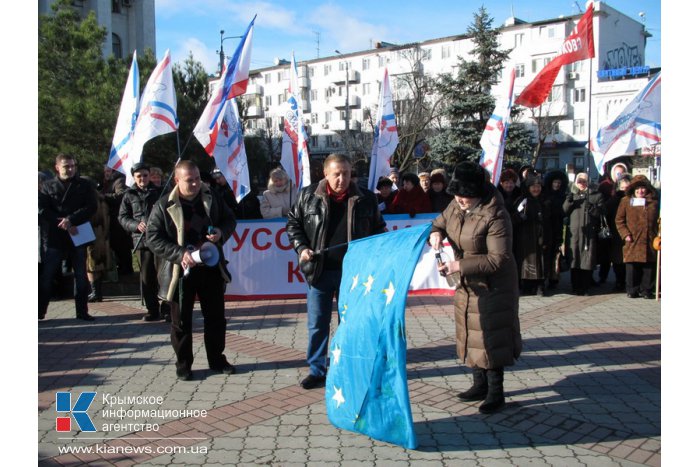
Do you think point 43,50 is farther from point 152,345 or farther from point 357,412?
point 357,412

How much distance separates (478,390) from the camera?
209 inches

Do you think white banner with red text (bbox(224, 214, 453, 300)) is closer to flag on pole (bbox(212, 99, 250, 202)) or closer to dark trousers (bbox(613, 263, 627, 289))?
flag on pole (bbox(212, 99, 250, 202))

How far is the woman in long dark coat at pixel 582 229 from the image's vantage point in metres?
10.0

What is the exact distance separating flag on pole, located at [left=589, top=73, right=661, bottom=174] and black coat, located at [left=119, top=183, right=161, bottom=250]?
6.25 meters

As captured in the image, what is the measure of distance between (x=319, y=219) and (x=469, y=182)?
4.69ft

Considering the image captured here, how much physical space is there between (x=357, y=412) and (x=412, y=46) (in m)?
41.9

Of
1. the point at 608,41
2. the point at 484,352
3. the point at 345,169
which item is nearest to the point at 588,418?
the point at 484,352

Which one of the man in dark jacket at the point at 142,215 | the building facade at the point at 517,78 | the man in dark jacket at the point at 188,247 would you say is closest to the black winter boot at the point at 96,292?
the man in dark jacket at the point at 142,215

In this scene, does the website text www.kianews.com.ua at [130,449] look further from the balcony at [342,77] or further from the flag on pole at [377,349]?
the balcony at [342,77]

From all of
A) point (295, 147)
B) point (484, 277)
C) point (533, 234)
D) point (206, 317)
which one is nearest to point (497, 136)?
point (533, 234)

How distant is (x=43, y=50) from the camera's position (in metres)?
19.4

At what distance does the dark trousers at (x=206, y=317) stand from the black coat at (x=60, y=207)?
309 cm

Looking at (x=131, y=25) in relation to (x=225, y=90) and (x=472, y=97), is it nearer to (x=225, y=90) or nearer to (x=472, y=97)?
(x=472, y=97)

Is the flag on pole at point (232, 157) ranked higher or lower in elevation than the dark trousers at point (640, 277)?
higher
